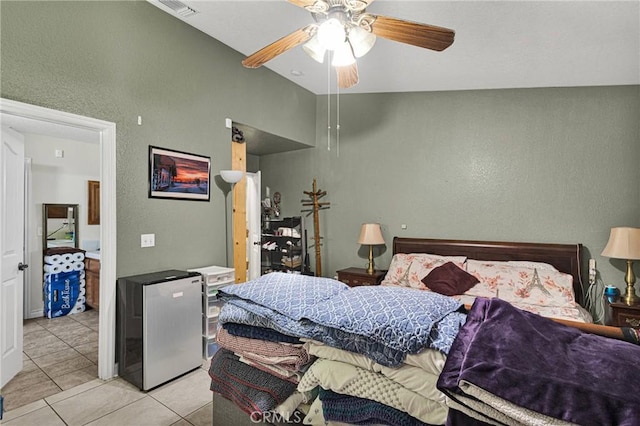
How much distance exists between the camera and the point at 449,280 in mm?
3707

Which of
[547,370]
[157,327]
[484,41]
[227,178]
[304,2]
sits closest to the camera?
[547,370]

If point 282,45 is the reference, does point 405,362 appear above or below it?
below

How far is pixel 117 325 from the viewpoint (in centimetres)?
283

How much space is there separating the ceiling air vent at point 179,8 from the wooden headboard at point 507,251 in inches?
132

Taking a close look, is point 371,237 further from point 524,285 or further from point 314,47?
point 314,47

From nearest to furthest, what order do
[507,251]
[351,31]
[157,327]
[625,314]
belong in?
[351,31] < [157,327] < [625,314] < [507,251]

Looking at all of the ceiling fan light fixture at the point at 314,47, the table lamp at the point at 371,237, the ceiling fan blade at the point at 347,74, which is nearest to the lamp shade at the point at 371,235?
the table lamp at the point at 371,237

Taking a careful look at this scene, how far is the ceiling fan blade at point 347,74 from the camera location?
245 cm

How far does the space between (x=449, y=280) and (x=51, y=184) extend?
522cm

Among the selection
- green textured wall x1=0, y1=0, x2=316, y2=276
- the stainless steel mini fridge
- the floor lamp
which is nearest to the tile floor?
the stainless steel mini fridge

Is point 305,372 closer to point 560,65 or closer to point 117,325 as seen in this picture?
point 117,325

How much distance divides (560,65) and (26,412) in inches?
201

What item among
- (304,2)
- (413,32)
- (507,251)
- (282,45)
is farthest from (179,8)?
(507,251)

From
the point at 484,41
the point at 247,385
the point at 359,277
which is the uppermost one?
the point at 484,41
